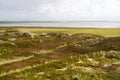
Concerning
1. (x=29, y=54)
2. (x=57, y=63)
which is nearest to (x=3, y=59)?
(x=29, y=54)

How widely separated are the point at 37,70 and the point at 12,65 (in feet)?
19.6

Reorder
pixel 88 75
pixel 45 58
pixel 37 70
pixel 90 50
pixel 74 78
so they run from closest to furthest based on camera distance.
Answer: pixel 74 78
pixel 88 75
pixel 37 70
pixel 45 58
pixel 90 50

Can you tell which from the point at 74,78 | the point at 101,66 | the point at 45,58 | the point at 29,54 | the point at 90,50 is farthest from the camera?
the point at 90,50

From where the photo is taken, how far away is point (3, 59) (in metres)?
46.1

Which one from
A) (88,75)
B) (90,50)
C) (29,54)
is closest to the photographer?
(88,75)

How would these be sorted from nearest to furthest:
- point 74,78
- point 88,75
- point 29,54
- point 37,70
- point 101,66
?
point 74,78
point 88,75
point 37,70
point 101,66
point 29,54

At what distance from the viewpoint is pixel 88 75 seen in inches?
1150

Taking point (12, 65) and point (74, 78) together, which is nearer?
point (74, 78)

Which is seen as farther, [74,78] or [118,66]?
[118,66]

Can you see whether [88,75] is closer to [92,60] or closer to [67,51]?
[92,60]

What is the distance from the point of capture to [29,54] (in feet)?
170

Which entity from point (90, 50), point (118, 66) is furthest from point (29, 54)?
point (118, 66)

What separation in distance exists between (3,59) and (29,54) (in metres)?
7.06

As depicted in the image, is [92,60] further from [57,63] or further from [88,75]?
[88,75]
